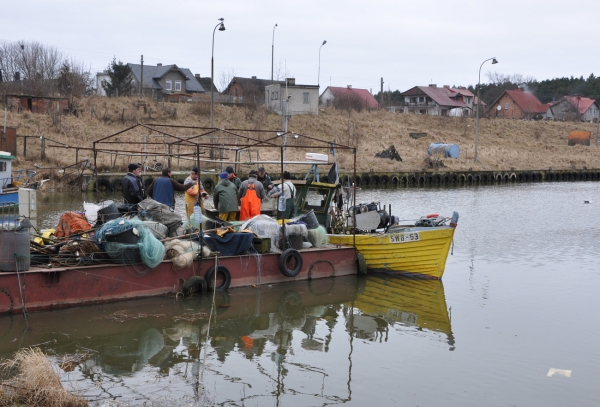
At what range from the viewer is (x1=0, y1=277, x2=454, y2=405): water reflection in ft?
28.5

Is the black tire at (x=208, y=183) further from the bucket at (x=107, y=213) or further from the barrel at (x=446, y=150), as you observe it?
the barrel at (x=446, y=150)

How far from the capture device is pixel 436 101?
283ft

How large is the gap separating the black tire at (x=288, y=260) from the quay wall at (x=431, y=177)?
18679mm

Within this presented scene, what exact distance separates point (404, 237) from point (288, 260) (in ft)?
8.99

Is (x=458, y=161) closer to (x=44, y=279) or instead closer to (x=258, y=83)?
(x=258, y=83)

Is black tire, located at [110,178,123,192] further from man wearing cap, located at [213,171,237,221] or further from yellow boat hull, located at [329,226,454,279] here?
yellow boat hull, located at [329,226,454,279]

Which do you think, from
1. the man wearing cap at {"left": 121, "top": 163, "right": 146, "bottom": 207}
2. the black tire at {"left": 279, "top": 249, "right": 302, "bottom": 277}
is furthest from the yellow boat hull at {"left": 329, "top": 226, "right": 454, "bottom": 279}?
the man wearing cap at {"left": 121, "top": 163, "right": 146, "bottom": 207}

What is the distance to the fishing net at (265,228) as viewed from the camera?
44.8ft

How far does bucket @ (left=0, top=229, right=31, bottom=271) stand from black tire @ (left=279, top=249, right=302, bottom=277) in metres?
4.96

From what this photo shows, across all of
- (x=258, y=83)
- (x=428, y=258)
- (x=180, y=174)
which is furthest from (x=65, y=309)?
(x=258, y=83)

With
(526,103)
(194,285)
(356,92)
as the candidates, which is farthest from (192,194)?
(526,103)

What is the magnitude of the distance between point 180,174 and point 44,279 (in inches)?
851

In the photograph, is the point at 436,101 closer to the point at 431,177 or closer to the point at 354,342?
the point at 431,177

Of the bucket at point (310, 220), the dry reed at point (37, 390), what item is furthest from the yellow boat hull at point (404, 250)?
the dry reed at point (37, 390)
